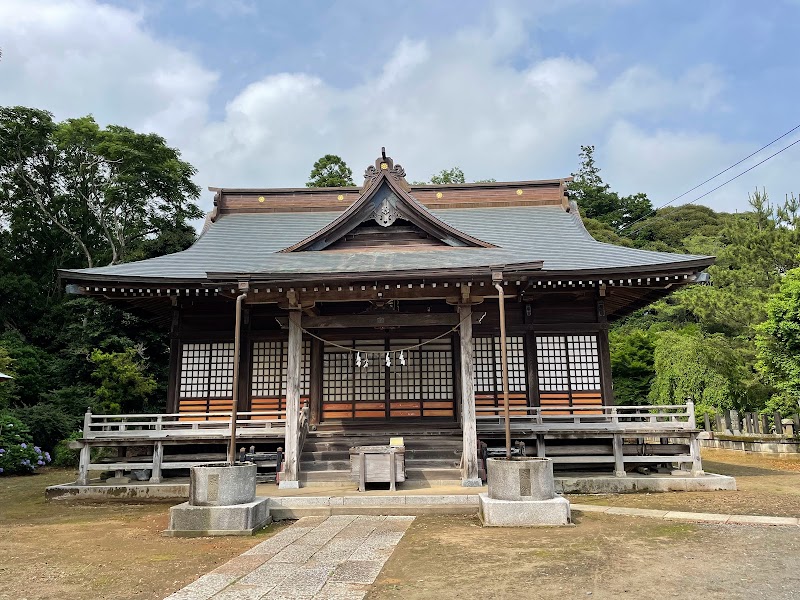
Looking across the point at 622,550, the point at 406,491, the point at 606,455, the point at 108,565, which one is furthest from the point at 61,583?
the point at 606,455

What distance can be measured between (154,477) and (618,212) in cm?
5177

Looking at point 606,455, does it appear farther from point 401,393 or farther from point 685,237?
point 685,237

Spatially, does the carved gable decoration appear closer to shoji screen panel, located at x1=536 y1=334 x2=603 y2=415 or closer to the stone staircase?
shoji screen panel, located at x1=536 y1=334 x2=603 y2=415

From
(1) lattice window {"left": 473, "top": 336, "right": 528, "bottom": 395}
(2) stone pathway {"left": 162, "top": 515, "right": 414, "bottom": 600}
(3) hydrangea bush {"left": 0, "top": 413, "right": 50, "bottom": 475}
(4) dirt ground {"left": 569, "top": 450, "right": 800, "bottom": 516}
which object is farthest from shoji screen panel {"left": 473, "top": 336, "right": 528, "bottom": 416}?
(3) hydrangea bush {"left": 0, "top": 413, "right": 50, "bottom": 475}

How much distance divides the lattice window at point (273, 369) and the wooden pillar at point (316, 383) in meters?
0.22

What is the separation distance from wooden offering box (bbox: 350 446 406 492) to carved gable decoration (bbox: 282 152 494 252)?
6.06 metres

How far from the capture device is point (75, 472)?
18.5m

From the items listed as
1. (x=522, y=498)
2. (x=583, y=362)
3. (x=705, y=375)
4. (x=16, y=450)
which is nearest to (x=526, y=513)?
(x=522, y=498)

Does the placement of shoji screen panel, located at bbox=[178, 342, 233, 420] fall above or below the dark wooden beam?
below

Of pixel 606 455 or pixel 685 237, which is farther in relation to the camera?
pixel 685 237

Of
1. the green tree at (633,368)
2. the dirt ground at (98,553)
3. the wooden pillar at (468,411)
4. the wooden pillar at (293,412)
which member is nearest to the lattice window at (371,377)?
the wooden pillar at (293,412)

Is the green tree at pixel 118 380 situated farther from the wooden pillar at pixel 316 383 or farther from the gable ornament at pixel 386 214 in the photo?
the gable ornament at pixel 386 214

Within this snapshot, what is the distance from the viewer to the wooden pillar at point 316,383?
1470cm

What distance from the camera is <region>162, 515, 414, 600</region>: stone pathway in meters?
5.49
